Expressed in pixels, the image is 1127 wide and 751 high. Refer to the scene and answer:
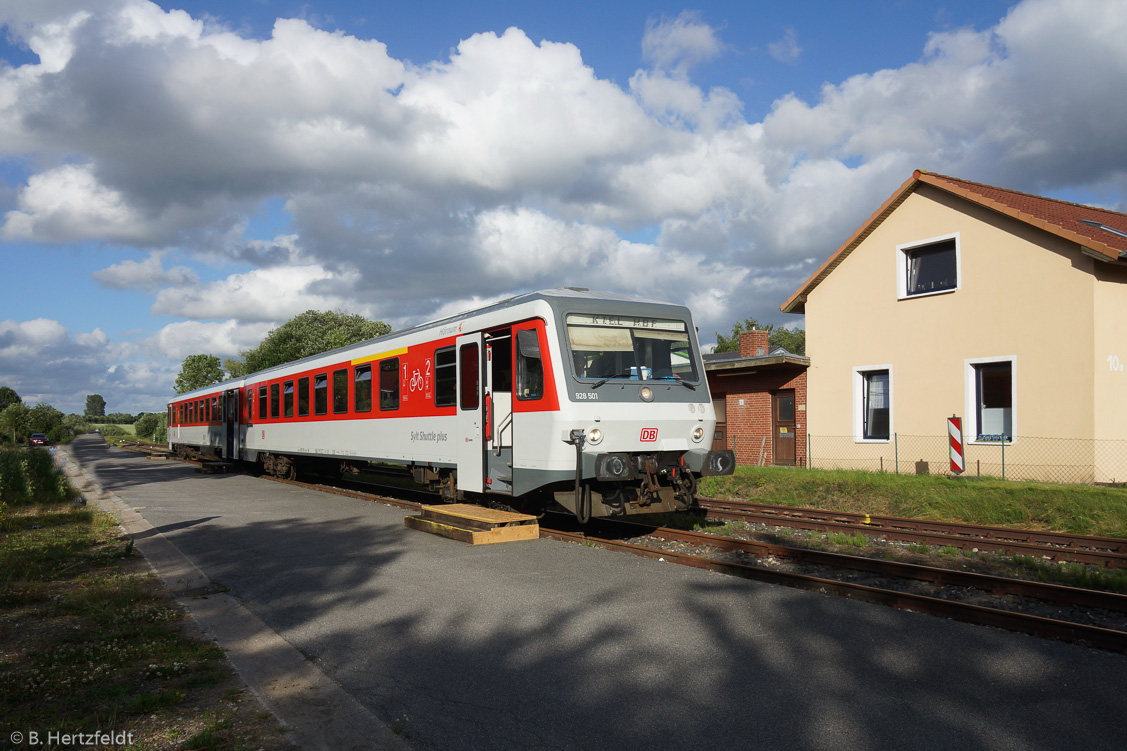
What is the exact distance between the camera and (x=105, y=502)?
14.9 m

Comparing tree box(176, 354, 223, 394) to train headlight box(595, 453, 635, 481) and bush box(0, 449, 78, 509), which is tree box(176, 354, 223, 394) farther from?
train headlight box(595, 453, 635, 481)

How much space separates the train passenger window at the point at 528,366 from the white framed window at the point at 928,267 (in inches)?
464

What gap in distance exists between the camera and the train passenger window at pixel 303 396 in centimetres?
1727

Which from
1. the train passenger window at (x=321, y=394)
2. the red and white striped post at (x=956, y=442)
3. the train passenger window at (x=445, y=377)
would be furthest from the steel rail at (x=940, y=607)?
the train passenger window at (x=321, y=394)

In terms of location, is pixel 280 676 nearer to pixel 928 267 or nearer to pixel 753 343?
pixel 928 267

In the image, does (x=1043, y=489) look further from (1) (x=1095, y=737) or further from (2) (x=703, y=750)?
(2) (x=703, y=750)

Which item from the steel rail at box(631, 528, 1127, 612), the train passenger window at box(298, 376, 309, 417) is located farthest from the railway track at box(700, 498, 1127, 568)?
the train passenger window at box(298, 376, 309, 417)

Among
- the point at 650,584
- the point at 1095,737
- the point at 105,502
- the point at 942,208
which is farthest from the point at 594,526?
the point at 942,208

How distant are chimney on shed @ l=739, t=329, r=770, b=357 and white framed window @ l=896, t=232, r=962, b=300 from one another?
5709 mm

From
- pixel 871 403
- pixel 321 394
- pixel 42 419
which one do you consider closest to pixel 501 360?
pixel 321 394

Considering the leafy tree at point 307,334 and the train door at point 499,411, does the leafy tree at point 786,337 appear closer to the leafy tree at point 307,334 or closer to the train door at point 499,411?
the leafy tree at point 307,334

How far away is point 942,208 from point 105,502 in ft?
62.3

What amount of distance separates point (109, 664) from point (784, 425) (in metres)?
18.3

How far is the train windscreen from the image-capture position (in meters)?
9.03
